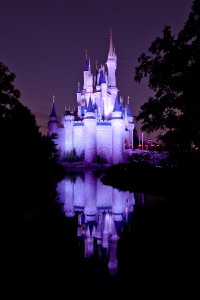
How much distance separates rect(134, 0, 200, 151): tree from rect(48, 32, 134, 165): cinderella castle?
37.9 metres

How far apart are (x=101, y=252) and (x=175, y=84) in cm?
934

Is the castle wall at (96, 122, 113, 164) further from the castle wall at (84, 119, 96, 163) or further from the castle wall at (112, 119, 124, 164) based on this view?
the castle wall at (112, 119, 124, 164)

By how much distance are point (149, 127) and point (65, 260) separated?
9.86 meters

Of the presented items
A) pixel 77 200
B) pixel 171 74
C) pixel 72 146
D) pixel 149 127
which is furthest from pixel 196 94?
pixel 72 146

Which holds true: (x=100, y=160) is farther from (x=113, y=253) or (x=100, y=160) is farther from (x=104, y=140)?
(x=113, y=253)

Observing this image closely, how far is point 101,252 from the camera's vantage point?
5953mm

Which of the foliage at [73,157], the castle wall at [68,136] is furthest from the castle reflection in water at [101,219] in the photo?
the castle wall at [68,136]

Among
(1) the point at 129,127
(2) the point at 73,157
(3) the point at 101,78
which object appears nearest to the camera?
(2) the point at 73,157

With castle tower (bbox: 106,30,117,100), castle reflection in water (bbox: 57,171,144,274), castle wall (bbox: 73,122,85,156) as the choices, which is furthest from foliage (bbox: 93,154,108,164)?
castle reflection in water (bbox: 57,171,144,274)

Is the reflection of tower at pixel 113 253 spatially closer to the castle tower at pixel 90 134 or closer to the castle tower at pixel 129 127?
the castle tower at pixel 90 134

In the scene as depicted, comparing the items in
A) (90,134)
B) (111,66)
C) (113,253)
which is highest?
(111,66)

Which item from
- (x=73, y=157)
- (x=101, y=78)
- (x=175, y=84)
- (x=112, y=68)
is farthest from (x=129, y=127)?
(x=175, y=84)

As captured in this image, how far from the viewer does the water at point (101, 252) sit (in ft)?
14.6

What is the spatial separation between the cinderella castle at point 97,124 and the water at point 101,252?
141 feet
